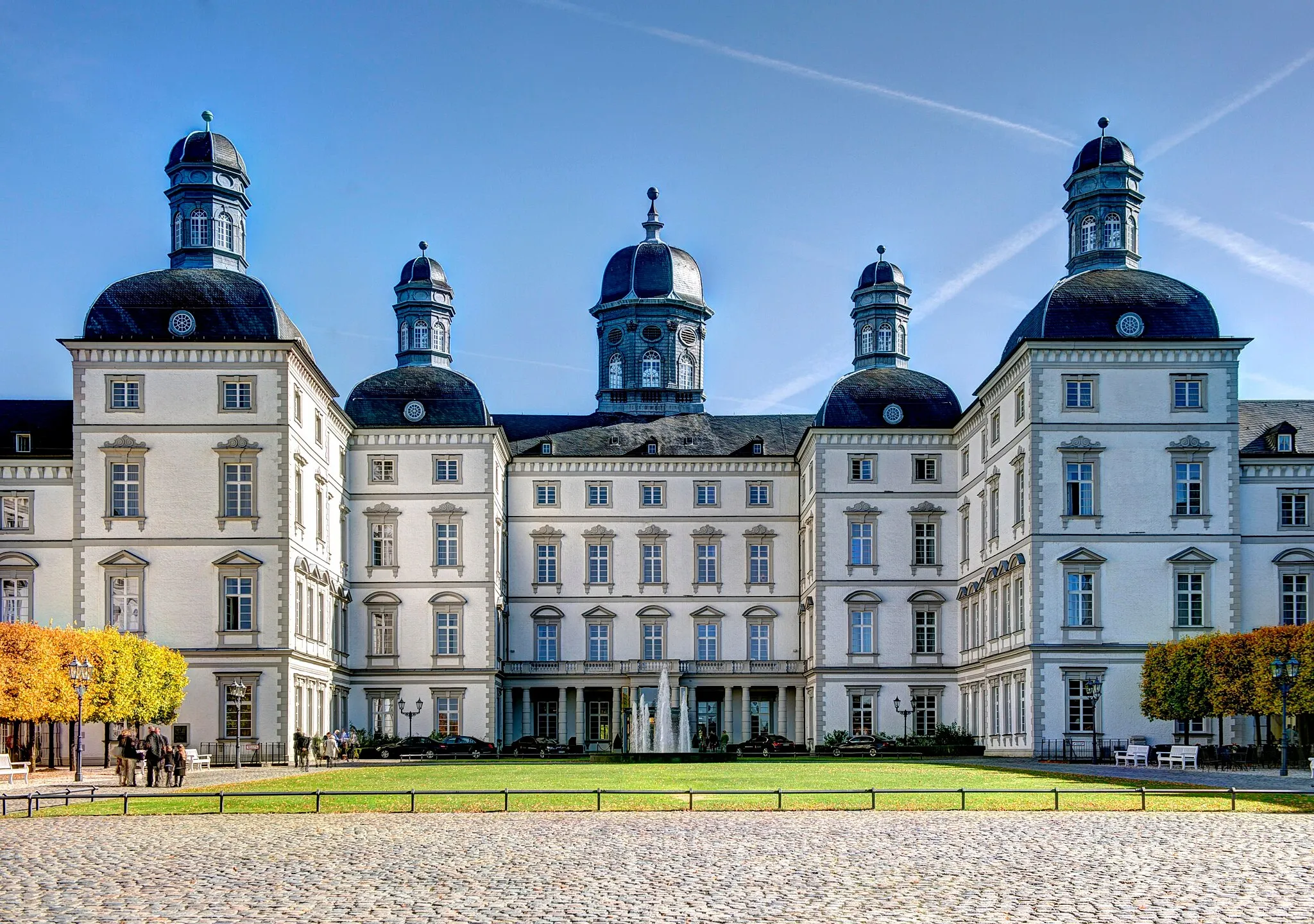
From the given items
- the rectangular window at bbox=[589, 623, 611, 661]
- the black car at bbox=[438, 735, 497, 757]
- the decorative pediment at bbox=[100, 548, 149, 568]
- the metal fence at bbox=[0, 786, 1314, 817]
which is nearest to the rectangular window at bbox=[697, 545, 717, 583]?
the rectangular window at bbox=[589, 623, 611, 661]

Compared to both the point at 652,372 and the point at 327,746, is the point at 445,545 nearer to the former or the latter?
the point at 327,746

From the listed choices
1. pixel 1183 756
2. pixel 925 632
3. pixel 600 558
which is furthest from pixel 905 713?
pixel 1183 756

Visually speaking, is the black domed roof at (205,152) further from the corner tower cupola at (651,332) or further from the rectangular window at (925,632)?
the rectangular window at (925,632)

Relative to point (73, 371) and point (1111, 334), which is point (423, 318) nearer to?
point (73, 371)

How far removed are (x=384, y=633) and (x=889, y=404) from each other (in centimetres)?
2268

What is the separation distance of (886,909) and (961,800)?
39.5 ft

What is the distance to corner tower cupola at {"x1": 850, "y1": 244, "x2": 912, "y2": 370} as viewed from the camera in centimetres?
7294

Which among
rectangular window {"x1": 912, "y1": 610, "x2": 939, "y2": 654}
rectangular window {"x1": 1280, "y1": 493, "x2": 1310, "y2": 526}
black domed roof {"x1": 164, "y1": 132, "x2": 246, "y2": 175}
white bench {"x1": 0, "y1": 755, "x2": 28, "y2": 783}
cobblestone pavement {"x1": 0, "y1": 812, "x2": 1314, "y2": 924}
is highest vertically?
black domed roof {"x1": 164, "y1": 132, "x2": 246, "y2": 175}

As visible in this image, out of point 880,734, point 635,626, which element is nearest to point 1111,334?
point 880,734

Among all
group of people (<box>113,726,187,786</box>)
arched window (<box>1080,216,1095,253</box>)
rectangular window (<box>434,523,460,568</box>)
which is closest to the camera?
group of people (<box>113,726,187,786</box>)

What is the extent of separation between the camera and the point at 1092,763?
1898 inches

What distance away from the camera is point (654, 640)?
69750 millimetres

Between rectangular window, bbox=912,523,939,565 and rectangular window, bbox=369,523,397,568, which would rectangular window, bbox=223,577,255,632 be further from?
rectangular window, bbox=912,523,939,565

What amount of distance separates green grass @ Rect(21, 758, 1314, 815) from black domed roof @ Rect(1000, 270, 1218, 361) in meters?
14.7
